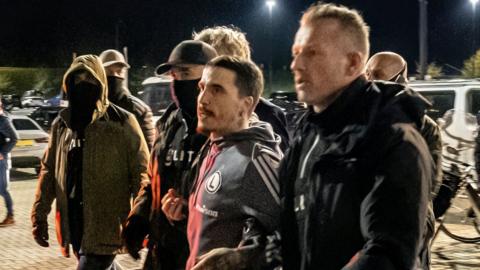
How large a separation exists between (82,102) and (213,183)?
1.98m

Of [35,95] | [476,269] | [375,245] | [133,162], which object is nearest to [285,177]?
[375,245]

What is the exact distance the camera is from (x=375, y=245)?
1864 mm

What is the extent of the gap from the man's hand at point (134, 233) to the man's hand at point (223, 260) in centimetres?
118

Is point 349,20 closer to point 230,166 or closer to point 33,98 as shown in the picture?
point 230,166

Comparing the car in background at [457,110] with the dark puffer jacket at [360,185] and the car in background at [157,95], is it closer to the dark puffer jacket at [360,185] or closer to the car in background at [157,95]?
the car in background at [157,95]

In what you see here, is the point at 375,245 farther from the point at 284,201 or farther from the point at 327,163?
the point at 284,201

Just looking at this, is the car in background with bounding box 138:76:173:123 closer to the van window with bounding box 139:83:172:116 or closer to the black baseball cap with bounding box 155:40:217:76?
the van window with bounding box 139:83:172:116

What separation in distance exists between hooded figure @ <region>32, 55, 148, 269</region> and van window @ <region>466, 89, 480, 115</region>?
833 centimetres

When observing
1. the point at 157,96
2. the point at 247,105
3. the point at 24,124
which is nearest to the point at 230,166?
the point at 247,105

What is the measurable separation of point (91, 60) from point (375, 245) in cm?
295

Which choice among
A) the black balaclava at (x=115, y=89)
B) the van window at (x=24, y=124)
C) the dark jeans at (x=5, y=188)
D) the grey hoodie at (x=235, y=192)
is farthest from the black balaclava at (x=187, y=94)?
the van window at (x=24, y=124)

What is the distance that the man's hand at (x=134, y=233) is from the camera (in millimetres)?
3482

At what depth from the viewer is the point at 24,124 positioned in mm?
17203

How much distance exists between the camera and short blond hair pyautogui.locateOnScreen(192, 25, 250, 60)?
390cm
